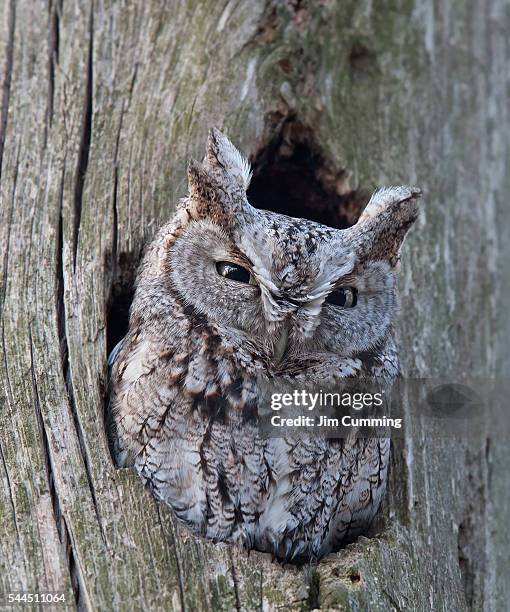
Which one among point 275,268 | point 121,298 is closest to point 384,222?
point 275,268

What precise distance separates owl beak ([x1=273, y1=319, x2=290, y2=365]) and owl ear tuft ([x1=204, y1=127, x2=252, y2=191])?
44 centimetres

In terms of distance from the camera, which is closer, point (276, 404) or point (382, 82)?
point (276, 404)

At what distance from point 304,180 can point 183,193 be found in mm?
508

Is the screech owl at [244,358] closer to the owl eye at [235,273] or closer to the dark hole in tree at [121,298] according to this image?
the owl eye at [235,273]

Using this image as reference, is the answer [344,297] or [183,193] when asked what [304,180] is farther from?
[344,297]

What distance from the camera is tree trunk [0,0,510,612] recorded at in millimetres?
2127

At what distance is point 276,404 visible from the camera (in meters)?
2.46

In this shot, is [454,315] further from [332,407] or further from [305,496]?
[305,496]

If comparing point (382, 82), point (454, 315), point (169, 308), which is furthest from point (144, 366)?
point (382, 82)

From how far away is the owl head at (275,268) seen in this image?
2307mm

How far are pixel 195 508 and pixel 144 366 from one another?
44 cm

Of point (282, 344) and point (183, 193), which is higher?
point (183, 193)

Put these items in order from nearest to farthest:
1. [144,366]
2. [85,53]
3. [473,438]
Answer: [144,366], [473,438], [85,53]

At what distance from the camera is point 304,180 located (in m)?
3.06
